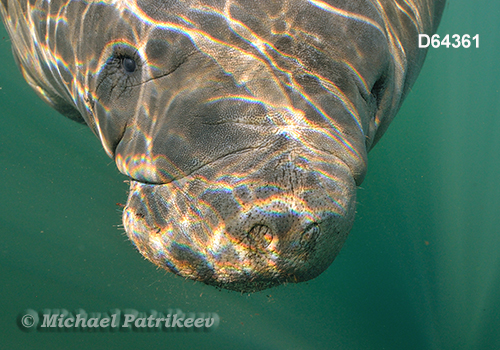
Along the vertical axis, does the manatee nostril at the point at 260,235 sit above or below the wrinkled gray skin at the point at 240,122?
below

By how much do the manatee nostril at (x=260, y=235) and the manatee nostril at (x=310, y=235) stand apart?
139 mm

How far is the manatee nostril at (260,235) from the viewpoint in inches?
54.5

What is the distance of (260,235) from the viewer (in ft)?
4.57

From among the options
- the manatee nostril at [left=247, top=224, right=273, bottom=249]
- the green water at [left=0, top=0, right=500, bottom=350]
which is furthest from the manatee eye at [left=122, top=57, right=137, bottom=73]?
the green water at [left=0, top=0, right=500, bottom=350]

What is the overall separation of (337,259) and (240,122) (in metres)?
12.9

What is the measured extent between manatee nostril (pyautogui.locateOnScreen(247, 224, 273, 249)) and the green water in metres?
4.87

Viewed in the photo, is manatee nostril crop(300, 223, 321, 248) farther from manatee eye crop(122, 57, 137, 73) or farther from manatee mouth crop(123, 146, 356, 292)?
manatee eye crop(122, 57, 137, 73)

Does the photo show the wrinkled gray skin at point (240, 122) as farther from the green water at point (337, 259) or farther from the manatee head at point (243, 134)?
the green water at point (337, 259)

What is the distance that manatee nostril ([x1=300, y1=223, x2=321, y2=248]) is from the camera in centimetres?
142

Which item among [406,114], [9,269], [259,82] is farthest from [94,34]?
[406,114]

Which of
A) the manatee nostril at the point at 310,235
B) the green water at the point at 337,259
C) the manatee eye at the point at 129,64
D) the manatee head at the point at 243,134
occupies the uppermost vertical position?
the manatee eye at the point at 129,64

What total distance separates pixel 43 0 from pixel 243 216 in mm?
2388

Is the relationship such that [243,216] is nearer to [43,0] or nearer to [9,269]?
[43,0]

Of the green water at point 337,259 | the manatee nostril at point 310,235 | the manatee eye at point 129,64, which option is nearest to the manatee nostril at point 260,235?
the manatee nostril at point 310,235
